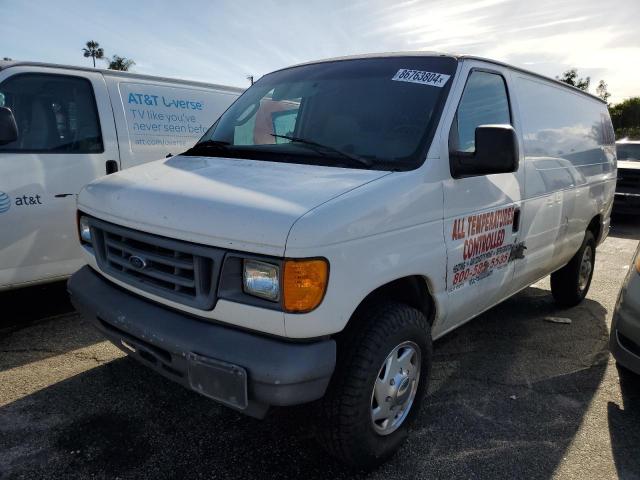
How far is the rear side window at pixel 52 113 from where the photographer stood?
12.6 feet

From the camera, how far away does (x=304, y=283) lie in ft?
6.28

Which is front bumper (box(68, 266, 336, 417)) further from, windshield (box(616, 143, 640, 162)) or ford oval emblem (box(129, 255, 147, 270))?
windshield (box(616, 143, 640, 162))

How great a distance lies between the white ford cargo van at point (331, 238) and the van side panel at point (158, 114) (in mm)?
1448

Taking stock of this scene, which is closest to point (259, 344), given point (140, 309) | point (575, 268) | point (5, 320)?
point (140, 309)

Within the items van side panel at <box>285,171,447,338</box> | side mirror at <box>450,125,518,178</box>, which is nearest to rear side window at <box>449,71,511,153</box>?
side mirror at <box>450,125,518,178</box>

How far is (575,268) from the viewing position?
476 centimetres

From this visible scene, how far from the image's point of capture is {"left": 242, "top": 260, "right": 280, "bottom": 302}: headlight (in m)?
1.94

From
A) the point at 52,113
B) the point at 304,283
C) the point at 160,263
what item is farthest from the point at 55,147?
the point at 304,283

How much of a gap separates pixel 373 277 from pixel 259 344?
57 cm

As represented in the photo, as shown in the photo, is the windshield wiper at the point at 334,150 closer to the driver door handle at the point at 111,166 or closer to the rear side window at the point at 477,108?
the rear side window at the point at 477,108

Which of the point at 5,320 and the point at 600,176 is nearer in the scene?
the point at 5,320

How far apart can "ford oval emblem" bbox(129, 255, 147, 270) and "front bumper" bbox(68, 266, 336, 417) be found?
0.68ft

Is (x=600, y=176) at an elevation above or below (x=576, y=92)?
below

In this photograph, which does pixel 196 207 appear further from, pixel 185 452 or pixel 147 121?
pixel 147 121
